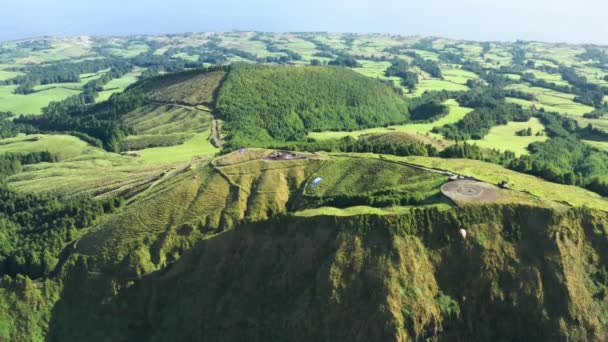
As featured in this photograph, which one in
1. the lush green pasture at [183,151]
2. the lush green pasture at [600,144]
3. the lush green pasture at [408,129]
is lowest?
the lush green pasture at [183,151]

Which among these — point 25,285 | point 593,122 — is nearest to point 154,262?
point 25,285

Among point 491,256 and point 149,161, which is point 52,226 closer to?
point 149,161

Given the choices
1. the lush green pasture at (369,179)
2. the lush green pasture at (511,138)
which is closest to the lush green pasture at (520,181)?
the lush green pasture at (369,179)

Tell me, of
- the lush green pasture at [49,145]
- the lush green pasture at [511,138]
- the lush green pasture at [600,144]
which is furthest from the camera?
the lush green pasture at [49,145]

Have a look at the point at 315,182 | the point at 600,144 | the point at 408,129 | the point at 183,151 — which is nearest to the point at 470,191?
A: the point at 315,182

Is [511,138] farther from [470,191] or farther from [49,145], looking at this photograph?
[49,145]

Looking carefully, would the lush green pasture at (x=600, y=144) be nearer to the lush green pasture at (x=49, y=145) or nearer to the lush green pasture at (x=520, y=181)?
the lush green pasture at (x=520, y=181)

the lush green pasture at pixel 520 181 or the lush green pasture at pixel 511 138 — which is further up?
the lush green pasture at pixel 520 181

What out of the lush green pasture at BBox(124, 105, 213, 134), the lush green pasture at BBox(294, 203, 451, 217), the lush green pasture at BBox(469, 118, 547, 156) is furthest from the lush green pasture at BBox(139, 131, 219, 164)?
the lush green pasture at BBox(469, 118, 547, 156)
